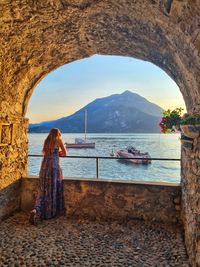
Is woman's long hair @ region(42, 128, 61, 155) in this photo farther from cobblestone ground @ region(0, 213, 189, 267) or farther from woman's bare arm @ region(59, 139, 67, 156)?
cobblestone ground @ region(0, 213, 189, 267)

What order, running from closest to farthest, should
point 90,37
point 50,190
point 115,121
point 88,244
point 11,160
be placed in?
1. point 88,244
2. point 90,37
3. point 50,190
4. point 11,160
5. point 115,121

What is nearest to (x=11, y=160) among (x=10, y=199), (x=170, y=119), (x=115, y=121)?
(x=10, y=199)

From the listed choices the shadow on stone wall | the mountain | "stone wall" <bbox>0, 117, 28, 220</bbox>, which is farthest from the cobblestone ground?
the mountain

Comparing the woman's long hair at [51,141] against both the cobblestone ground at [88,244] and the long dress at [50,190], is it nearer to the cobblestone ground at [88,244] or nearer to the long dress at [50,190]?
the long dress at [50,190]

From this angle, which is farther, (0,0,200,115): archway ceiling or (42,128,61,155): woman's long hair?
(42,128,61,155): woman's long hair

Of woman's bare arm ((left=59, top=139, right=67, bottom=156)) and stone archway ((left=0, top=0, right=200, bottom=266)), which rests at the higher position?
stone archway ((left=0, top=0, right=200, bottom=266))

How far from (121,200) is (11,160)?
2418 mm

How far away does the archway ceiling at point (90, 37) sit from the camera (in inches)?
102

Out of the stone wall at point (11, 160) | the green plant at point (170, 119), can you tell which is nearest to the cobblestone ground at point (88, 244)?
the stone wall at point (11, 160)

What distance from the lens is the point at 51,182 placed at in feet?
15.9

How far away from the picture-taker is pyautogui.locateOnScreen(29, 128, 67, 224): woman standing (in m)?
4.77

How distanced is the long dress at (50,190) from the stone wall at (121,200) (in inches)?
8.9

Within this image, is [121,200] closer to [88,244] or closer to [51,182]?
[88,244]

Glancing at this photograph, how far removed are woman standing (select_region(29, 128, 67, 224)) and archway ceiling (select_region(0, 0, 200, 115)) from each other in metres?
1.07
